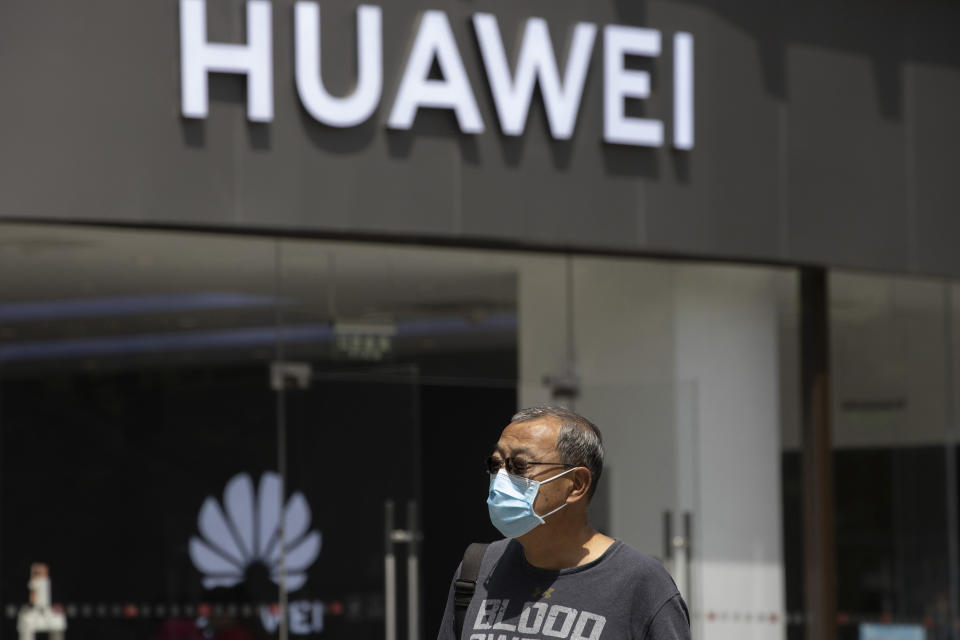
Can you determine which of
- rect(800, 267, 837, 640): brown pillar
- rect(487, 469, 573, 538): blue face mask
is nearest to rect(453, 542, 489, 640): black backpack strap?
rect(487, 469, 573, 538): blue face mask

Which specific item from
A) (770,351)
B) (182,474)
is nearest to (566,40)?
(770,351)

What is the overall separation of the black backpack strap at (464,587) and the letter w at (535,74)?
5874 mm

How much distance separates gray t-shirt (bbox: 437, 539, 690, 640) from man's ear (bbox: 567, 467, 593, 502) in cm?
14

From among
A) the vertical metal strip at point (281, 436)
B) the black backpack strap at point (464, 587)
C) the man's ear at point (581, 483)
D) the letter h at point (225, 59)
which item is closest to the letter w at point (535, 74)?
the letter h at point (225, 59)

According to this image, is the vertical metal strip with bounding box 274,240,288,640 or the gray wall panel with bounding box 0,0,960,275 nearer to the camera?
the gray wall panel with bounding box 0,0,960,275

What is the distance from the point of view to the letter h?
340 inches

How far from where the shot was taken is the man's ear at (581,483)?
3.64 m

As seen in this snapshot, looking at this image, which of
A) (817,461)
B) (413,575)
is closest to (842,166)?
(817,461)

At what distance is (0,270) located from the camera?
926 cm

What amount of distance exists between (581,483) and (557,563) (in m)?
0.20

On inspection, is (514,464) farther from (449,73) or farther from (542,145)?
(542,145)

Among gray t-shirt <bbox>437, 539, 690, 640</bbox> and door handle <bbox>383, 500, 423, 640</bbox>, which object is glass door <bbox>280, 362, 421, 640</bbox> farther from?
gray t-shirt <bbox>437, 539, 690, 640</bbox>

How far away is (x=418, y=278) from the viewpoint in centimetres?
1012

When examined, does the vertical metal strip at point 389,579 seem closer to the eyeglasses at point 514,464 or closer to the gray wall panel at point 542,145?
the gray wall panel at point 542,145
